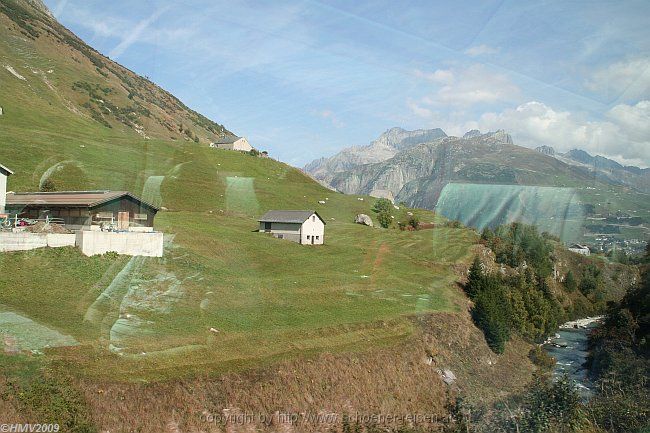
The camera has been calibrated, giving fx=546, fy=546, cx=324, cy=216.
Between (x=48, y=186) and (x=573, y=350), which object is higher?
(x=48, y=186)

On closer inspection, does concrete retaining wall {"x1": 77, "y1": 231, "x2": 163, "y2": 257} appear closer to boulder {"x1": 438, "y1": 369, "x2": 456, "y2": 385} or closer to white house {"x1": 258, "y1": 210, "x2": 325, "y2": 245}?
boulder {"x1": 438, "y1": 369, "x2": 456, "y2": 385}

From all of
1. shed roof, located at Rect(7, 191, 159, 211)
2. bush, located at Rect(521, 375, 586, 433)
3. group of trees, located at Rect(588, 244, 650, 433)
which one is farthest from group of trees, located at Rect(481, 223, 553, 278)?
shed roof, located at Rect(7, 191, 159, 211)

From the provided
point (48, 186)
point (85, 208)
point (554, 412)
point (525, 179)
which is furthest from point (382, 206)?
point (554, 412)

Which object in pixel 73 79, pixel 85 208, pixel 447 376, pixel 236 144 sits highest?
pixel 73 79

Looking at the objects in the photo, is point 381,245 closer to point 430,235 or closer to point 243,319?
point 430,235

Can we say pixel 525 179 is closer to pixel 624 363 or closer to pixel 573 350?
pixel 624 363

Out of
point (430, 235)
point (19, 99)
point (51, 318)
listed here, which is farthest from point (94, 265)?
point (19, 99)
